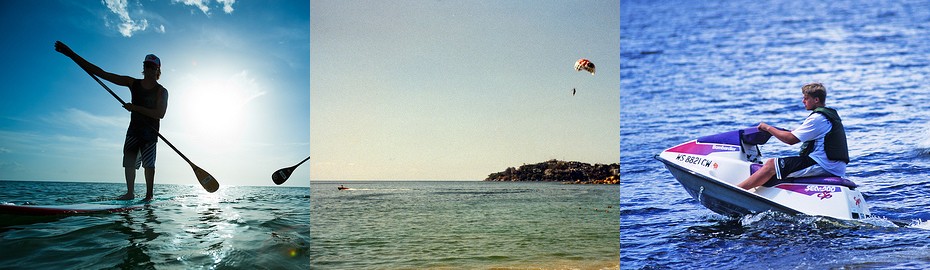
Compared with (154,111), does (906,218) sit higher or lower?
lower

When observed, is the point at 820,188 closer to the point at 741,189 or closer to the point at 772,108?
the point at 741,189

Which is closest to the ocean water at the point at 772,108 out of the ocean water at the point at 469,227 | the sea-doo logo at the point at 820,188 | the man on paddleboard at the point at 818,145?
the sea-doo logo at the point at 820,188

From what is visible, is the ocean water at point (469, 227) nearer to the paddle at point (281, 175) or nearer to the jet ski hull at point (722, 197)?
the jet ski hull at point (722, 197)

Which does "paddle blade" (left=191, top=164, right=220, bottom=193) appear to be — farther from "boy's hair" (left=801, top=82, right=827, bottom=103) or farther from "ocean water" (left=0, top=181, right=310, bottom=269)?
"boy's hair" (left=801, top=82, right=827, bottom=103)

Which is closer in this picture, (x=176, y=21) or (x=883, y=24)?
(x=176, y=21)

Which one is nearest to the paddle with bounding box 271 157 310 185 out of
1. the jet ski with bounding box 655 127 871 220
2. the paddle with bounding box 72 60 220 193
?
the paddle with bounding box 72 60 220 193

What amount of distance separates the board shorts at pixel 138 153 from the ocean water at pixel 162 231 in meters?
0.08

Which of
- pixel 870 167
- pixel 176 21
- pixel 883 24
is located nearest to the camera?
pixel 176 21

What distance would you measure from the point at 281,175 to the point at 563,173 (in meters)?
9.21

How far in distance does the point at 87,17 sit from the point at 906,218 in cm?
500

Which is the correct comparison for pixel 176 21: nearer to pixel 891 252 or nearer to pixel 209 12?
pixel 209 12

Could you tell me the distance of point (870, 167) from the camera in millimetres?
4797

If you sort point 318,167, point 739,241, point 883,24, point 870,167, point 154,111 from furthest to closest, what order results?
point 318,167, point 883,24, point 870,167, point 739,241, point 154,111

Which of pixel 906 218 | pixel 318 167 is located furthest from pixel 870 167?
pixel 318 167
